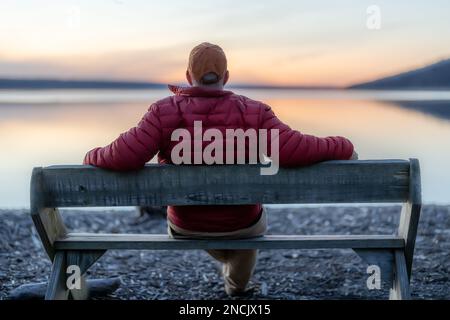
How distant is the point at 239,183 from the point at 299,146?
0.35m

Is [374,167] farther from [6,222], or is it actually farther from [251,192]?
[6,222]

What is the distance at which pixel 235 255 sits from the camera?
4.46 meters

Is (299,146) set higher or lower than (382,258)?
higher

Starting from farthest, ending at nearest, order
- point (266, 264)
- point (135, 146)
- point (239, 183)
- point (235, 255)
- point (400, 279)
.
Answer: point (266, 264), point (235, 255), point (400, 279), point (239, 183), point (135, 146)

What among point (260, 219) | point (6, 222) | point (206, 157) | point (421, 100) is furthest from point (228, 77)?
point (421, 100)

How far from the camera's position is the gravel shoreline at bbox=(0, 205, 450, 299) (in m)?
4.96

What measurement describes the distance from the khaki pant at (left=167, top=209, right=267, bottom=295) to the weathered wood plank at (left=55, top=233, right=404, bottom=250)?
12 cm

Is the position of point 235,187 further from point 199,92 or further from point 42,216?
point 42,216

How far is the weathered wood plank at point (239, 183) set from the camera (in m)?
3.77

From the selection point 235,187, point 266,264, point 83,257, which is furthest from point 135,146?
point 266,264

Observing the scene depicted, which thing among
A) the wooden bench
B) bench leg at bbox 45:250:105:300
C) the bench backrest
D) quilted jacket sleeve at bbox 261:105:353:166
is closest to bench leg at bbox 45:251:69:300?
bench leg at bbox 45:250:105:300
